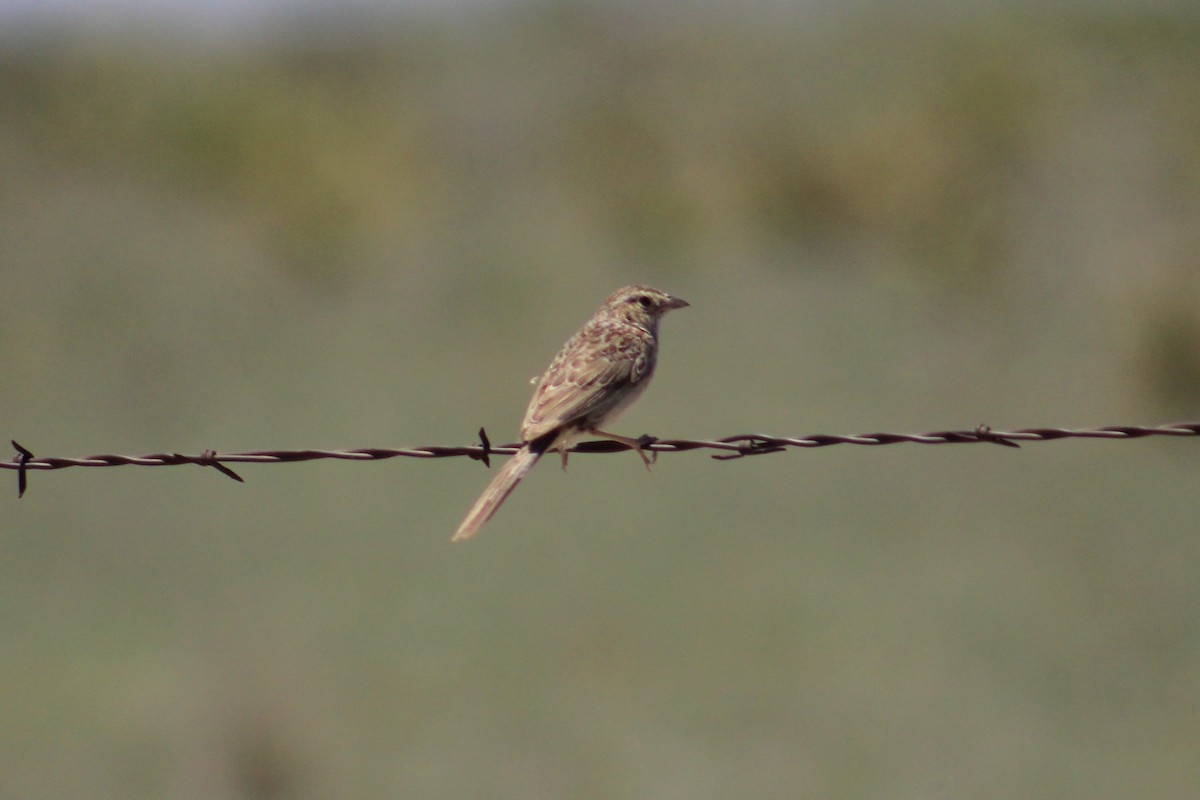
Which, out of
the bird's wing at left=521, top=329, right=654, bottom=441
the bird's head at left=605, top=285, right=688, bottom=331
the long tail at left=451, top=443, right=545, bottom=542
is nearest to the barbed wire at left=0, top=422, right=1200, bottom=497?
the long tail at left=451, top=443, right=545, bottom=542

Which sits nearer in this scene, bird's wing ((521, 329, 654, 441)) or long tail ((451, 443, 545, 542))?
long tail ((451, 443, 545, 542))

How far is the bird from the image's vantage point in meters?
6.77

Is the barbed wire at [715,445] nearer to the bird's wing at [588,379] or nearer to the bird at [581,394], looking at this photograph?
the bird at [581,394]

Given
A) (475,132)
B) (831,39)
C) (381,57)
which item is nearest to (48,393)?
(475,132)

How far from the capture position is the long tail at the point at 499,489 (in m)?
6.39

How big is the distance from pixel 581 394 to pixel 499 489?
0.89 m

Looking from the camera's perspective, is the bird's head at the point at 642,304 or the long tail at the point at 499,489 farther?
the bird's head at the point at 642,304

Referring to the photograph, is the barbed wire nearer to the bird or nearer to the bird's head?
the bird

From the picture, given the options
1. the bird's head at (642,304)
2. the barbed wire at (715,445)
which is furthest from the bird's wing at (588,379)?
the barbed wire at (715,445)

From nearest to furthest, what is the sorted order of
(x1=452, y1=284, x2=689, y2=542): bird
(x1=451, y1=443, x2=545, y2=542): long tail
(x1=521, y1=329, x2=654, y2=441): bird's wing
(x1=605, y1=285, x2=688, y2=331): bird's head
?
(x1=451, y1=443, x2=545, y2=542): long tail, (x1=452, y1=284, x2=689, y2=542): bird, (x1=521, y1=329, x2=654, y2=441): bird's wing, (x1=605, y1=285, x2=688, y2=331): bird's head

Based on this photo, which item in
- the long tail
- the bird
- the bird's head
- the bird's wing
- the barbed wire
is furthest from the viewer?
the bird's head

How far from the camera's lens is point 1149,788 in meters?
20.6

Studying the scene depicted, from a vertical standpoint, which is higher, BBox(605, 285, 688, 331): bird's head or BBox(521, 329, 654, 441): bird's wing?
BBox(605, 285, 688, 331): bird's head

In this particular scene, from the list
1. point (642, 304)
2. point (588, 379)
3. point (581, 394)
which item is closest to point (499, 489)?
point (581, 394)
